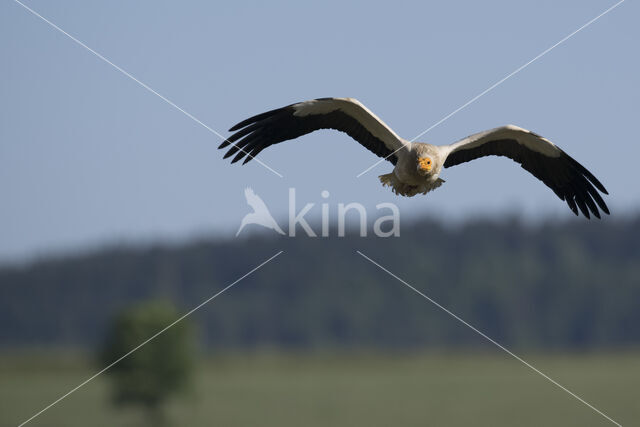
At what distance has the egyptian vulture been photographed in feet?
43.0

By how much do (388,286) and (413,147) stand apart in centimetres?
7962

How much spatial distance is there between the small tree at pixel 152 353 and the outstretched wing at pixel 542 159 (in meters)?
40.2

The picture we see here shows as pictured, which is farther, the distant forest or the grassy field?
the distant forest

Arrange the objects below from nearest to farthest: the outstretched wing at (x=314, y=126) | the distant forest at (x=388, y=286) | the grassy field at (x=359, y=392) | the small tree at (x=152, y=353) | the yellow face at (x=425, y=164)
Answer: the yellow face at (x=425, y=164) → the outstretched wing at (x=314, y=126) → the small tree at (x=152, y=353) → the grassy field at (x=359, y=392) → the distant forest at (x=388, y=286)

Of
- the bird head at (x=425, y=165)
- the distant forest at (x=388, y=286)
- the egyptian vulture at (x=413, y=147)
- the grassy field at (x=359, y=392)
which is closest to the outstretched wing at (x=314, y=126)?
the egyptian vulture at (x=413, y=147)

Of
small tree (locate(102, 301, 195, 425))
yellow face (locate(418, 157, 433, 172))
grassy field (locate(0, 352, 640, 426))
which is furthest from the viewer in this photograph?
grassy field (locate(0, 352, 640, 426))

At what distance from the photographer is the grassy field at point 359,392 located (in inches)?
2189

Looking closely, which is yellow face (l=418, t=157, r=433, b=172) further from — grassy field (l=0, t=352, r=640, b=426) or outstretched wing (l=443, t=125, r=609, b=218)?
grassy field (l=0, t=352, r=640, b=426)

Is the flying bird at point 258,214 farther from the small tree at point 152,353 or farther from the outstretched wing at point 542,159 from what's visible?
the small tree at point 152,353

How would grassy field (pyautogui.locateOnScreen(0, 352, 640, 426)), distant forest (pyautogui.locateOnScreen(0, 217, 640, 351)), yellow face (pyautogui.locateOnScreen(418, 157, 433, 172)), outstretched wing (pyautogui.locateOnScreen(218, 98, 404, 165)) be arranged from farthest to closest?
distant forest (pyautogui.locateOnScreen(0, 217, 640, 351)) < grassy field (pyautogui.locateOnScreen(0, 352, 640, 426)) < outstretched wing (pyautogui.locateOnScreen(218, 98, 404, 165)) < yellow face (pyautogui.locateOnScreen(418, 157, 433, 172))

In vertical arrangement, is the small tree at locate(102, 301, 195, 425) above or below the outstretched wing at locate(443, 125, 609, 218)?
below

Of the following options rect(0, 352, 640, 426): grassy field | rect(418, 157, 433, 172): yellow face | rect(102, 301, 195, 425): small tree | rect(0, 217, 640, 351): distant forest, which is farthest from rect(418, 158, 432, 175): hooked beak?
rect(0, 217, 640, 351): distant forest

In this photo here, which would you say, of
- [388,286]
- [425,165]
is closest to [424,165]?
[425,165]

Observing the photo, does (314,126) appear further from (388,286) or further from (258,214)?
(388,286)
